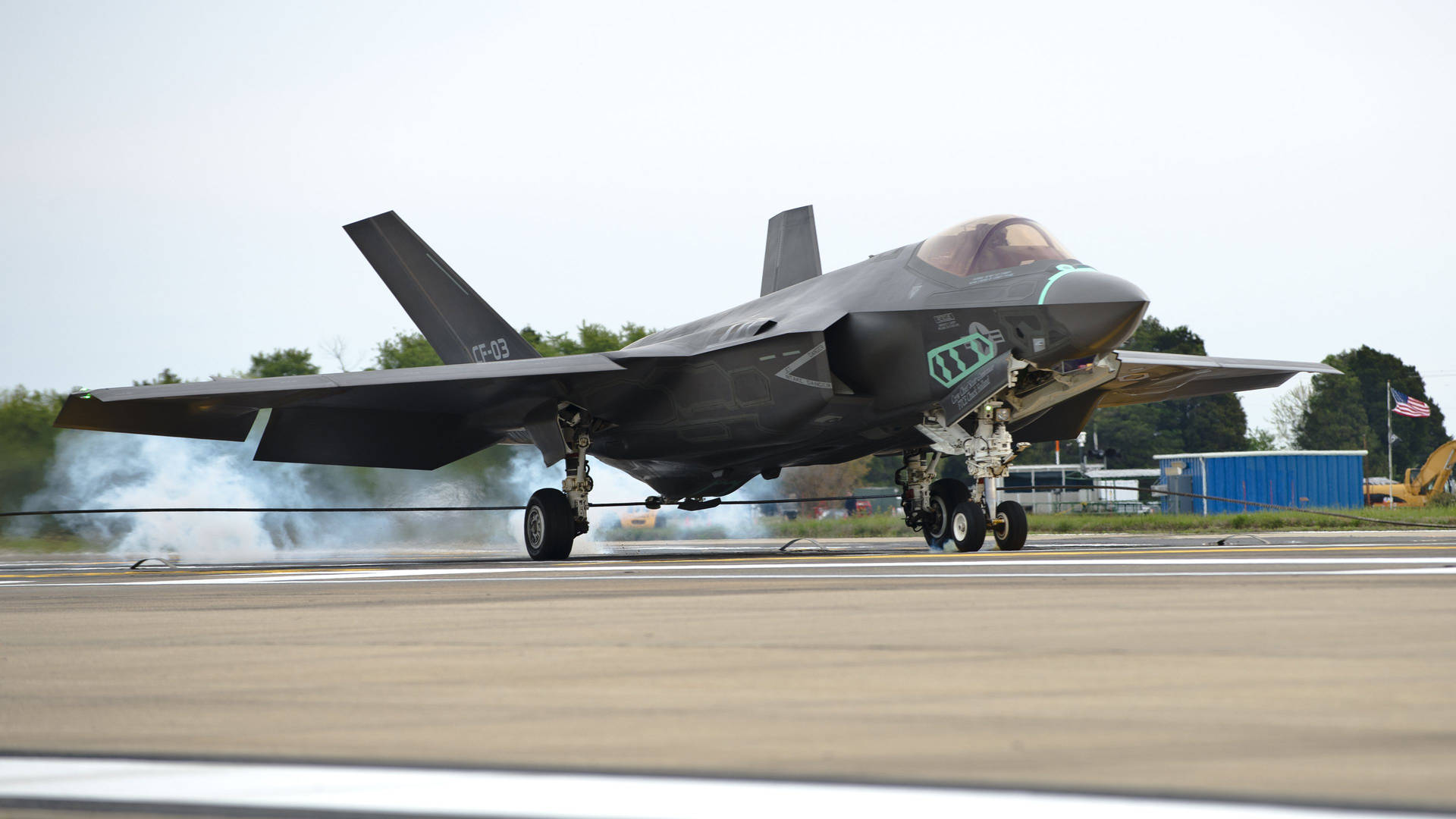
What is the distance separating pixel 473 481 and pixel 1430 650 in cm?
1828

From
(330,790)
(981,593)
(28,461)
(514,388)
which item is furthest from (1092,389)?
(28,461)

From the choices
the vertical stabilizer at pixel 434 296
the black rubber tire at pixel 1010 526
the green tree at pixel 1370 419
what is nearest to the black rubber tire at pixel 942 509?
the black rubber tire at pixel 1010 526

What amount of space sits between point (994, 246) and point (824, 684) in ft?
30.7

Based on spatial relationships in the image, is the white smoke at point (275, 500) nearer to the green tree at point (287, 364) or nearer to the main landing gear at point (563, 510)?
the main landing gear at point (563, 510)

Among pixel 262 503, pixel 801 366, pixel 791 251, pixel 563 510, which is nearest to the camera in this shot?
pixel 801 366

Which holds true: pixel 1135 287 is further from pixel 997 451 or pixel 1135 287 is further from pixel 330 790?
pixel 330 790

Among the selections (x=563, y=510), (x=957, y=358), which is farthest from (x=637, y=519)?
(x=957, y=358)

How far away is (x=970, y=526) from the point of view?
1127 centimetres

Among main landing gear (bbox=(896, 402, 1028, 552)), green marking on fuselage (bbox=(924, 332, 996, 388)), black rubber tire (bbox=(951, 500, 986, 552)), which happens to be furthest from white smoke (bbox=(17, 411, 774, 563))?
black rubber tire (bbox=(951, 500, 986, 552))

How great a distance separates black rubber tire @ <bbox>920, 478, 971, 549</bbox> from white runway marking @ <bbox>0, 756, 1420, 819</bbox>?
451 inches

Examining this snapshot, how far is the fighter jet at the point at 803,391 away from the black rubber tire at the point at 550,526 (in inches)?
0.9

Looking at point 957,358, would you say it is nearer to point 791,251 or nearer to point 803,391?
point 803,391

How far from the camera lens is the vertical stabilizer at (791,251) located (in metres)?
16.5

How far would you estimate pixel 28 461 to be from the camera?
1744 centimetres
